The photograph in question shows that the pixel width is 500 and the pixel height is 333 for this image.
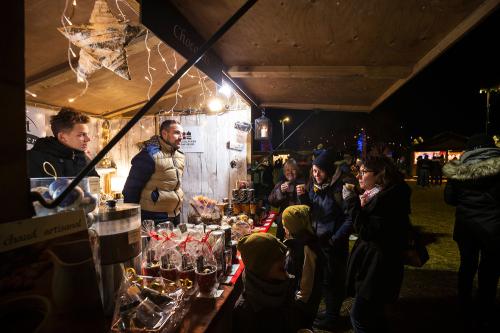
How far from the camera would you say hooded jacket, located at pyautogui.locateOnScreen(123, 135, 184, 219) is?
368 cm

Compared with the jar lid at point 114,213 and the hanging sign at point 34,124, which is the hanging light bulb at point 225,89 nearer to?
the jar lid at point 114,213

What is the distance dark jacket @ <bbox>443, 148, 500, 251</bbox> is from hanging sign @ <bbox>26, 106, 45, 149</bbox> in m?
6.28

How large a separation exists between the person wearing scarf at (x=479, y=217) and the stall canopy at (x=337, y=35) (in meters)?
1.36

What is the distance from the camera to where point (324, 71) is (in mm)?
3570

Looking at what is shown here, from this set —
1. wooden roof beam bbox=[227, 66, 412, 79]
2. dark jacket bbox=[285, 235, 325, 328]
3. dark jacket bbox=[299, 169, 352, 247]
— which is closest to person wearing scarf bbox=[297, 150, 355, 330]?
dark jacket bbox=[299, 169, 352, 247]

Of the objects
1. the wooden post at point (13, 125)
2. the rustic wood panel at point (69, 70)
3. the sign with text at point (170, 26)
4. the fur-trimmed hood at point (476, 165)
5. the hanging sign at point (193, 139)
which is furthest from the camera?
the hanging sign at point (193, 139)

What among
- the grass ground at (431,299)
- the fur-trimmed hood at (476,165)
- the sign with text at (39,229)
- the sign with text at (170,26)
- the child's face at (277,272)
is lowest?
the grass ground at (431,299)

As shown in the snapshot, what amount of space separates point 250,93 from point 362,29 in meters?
3.14

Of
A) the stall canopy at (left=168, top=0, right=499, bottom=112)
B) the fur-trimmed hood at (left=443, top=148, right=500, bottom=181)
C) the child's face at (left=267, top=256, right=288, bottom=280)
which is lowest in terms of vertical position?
the child's face at (left=267, top=256, right=288, bottom=280)

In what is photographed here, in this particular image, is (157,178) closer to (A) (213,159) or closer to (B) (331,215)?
(A) (213,159)

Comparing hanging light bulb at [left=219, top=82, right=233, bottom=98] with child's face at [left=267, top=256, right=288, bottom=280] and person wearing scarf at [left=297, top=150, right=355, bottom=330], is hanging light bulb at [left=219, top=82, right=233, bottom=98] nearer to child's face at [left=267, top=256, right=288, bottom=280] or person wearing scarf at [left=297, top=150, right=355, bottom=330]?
person wearing scarf at [left=297, top=150, right=355, bottom=330]

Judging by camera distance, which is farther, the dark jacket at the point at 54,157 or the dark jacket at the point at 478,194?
the dark jacket at the point at 478,194

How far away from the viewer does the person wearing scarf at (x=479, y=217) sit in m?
3.27

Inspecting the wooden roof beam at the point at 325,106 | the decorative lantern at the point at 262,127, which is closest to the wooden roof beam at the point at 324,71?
the decorative lantern at the point at 262,127
